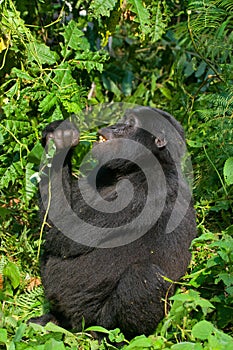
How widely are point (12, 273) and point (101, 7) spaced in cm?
195

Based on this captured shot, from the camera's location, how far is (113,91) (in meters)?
6.05

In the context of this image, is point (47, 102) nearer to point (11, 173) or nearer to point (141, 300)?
point (11, 173)

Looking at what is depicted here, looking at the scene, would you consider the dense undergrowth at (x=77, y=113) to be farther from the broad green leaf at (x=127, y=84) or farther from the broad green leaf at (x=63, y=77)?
the broad green leaf at (x=127, y=84)

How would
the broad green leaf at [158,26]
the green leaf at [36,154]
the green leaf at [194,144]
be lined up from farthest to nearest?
the green leaf at [194,144], the broad green leaf at [158,26], the green leaf at [36,154]

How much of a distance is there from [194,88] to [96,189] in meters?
2.06

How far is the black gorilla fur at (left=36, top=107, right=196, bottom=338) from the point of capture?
12.4 ft

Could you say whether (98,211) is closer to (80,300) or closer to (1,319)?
(80,300)

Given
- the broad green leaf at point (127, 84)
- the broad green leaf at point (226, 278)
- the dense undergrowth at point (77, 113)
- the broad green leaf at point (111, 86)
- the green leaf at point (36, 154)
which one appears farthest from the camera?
the broad green leaf at point (127, 84)

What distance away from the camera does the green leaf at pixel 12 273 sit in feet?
14.3

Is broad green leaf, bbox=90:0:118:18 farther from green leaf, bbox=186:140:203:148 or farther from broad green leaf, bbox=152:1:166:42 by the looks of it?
green leaf, bbox=186:140:203:148

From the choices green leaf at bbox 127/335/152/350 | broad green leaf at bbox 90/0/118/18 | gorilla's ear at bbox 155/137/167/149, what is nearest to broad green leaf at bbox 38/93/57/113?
broad green leaf at bbox 90/0/118/18

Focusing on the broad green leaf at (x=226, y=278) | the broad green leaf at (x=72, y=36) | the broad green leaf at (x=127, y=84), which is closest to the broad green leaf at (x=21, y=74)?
the broad green leaf at (x=72, y=36)

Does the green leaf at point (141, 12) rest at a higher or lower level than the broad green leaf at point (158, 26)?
higher

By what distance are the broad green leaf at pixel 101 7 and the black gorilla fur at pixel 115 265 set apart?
87 centimetres
